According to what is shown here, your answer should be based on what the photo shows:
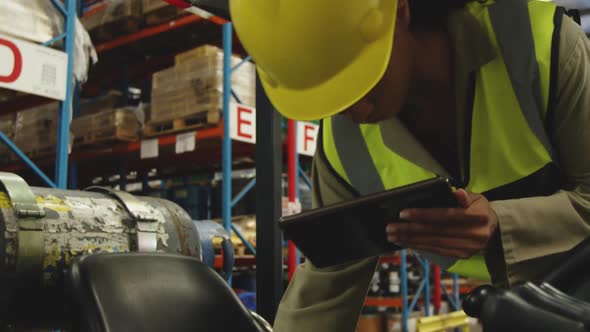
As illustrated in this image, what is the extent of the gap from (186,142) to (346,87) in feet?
11.0

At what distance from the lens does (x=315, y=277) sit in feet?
4.56

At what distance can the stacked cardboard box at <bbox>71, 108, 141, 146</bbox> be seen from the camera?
4.94m

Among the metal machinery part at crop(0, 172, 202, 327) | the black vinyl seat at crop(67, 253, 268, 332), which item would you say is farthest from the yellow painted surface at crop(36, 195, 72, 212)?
the black vinyl seat at crop(67, 253, 268, 332)

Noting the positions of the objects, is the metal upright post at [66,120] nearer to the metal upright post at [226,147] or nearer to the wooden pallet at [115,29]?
the metal upright post at [226,147]

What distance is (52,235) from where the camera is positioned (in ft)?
5.06

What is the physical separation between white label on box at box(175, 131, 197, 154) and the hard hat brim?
3164 millimetres

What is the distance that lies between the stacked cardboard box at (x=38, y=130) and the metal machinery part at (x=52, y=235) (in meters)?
3.76

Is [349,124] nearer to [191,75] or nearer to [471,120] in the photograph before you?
[471,120]

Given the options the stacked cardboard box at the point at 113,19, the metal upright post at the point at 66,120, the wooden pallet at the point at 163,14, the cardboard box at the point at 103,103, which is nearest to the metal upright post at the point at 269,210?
the metal upright post at the point at 66,120

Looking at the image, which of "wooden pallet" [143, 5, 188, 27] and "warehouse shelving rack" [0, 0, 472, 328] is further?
"wooden pallet" [143, 5, 188, 27]

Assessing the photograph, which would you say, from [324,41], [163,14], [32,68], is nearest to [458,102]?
[324,41]

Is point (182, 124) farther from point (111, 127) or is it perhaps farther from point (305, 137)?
point (305, 137)

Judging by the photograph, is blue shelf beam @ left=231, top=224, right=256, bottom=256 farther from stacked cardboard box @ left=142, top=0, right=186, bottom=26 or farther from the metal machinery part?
the metal machinery part

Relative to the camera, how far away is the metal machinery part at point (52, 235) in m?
1.44
